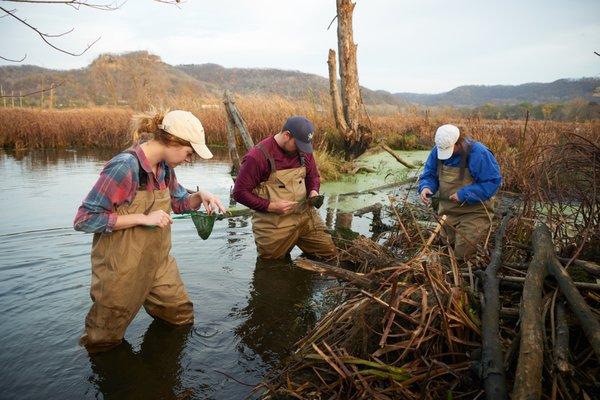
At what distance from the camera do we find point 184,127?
9.29ft

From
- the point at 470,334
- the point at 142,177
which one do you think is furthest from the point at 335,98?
the point at 470,334

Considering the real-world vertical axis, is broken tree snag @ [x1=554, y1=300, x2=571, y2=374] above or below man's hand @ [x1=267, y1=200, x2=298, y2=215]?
below

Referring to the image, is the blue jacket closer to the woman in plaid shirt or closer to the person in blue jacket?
the person in blue jacket

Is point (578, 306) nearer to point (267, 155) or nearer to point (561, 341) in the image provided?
point (561, 341)

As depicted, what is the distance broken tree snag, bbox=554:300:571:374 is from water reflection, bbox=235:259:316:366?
1.85 meters

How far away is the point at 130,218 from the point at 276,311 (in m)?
1.92

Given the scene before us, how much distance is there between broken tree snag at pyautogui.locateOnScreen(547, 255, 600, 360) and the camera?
1.73m

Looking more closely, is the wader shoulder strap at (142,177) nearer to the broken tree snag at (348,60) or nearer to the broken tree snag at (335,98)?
the broken tree snag at (348,60)

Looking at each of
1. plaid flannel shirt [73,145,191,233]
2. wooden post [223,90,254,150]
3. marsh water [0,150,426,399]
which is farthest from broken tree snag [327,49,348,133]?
plaid flannel shirt [73,145,191,233]

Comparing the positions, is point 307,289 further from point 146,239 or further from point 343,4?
point 343,4

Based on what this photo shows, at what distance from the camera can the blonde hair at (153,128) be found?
2899 mm

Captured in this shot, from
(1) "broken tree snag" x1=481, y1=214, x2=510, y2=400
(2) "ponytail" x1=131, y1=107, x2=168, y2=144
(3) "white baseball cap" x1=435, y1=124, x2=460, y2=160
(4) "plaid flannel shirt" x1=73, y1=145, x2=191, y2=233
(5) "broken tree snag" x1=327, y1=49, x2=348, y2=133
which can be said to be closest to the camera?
(1) "broken tree snag" x1=481, y1=214, x2=510, y2=400

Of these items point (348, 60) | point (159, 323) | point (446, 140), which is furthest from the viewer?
point (348, 60)

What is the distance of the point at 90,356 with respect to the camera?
3209 mm
